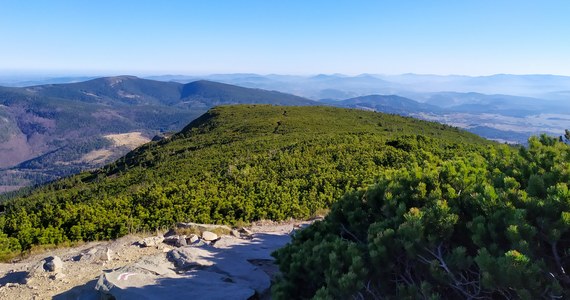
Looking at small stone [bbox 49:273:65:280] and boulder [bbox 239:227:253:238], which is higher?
small stone [bbox 49:273:65:280]

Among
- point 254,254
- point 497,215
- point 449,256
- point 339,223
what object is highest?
point 497,215

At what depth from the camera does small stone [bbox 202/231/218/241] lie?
11.2 m

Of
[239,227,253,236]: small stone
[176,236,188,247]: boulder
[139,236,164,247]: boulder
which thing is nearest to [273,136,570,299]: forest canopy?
[176,236,188,247]: boulder

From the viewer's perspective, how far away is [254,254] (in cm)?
984

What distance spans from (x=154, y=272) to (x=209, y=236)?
3432 mm

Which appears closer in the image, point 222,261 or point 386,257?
point 386,257

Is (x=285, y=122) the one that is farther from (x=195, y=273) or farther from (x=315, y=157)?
(x=195, y=273)

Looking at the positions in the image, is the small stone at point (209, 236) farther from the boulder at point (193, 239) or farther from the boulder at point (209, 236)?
the boulder at point (193, 239)

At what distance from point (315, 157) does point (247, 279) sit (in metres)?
19.8

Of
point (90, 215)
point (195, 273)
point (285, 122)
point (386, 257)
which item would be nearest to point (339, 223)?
→ point (386, 257)

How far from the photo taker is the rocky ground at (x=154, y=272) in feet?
23.5

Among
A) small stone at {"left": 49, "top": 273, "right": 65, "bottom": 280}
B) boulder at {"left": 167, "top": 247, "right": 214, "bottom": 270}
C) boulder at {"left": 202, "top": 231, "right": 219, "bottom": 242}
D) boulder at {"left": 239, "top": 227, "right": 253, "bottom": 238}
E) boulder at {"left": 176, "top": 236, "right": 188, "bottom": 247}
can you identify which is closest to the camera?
small stone at {"left": 49, "top": 273, "right": 65, "bottom": 280}

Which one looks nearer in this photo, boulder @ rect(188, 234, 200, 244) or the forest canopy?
the forest canopy

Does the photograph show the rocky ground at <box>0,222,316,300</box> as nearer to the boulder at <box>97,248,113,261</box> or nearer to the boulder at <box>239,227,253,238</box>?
the boulder at <box>97,248,113,261</box>
